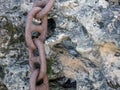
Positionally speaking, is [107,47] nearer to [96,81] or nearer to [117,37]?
[117,37]

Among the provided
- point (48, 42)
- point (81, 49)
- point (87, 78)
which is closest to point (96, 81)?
point (87, 78)

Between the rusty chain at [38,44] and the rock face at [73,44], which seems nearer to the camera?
the rusty chain at [38,44]

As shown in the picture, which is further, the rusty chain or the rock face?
the rock face

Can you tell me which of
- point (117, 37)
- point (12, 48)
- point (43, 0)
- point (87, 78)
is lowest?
point (87, 78)

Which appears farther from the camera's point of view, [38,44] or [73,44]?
[73,44]
